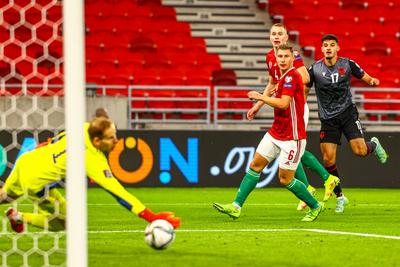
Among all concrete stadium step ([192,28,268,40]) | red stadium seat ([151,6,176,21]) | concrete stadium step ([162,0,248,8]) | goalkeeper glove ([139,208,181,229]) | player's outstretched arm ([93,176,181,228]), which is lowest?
goalkeeper glove ([139,208,181,229])

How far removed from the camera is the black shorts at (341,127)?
1100cm

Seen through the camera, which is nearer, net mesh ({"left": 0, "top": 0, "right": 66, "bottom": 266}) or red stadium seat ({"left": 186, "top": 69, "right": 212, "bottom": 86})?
net mesh ({"left": 0, "top": 0, "right": 66, "bottom": 266})

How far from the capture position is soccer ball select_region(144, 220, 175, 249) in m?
6.55

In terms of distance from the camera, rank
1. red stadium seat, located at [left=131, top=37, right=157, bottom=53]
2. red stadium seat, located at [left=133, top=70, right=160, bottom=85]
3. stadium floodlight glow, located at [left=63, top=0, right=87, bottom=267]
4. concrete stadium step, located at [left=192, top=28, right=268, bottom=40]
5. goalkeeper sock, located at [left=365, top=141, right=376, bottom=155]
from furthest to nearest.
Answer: concrete stadium step, located at [left=192, top=28, right=268, bottom=40] < red stadium seat, located at [left=131, top=37, right=157, bottom=53] < red stadium seat, located at [left=133, top=70, right=160, bottom=85] < goalkeeper sock, located at [left=365, top=141, right=376, bottom=155] < stadium floodlight glow, located at [left=63, top=0, right=87, bottom=267]

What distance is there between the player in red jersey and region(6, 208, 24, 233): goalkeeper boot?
7.58ft

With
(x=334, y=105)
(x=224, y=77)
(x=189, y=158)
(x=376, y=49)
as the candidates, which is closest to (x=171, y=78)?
(x=224, y=77)

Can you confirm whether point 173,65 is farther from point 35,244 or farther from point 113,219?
point 35,244

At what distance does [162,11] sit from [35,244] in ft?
44.2

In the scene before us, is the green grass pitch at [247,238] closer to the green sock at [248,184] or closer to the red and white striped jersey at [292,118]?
the green sock at [248,184]

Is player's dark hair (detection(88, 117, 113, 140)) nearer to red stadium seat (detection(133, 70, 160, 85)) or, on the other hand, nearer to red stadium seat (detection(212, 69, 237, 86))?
red stadium seat (detection(133, 70, 160, 85))

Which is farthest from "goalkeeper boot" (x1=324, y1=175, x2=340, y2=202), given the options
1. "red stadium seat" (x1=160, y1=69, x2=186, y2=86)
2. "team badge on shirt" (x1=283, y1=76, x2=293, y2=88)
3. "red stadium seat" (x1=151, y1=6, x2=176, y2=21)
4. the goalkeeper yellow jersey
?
"red stadium seat" (x1=151, y1=6, x2=176, y2=21)

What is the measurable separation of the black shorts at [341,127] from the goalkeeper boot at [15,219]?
4416 millimetres

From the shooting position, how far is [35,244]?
23.7 feet

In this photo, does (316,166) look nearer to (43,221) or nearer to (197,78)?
(43,221)
